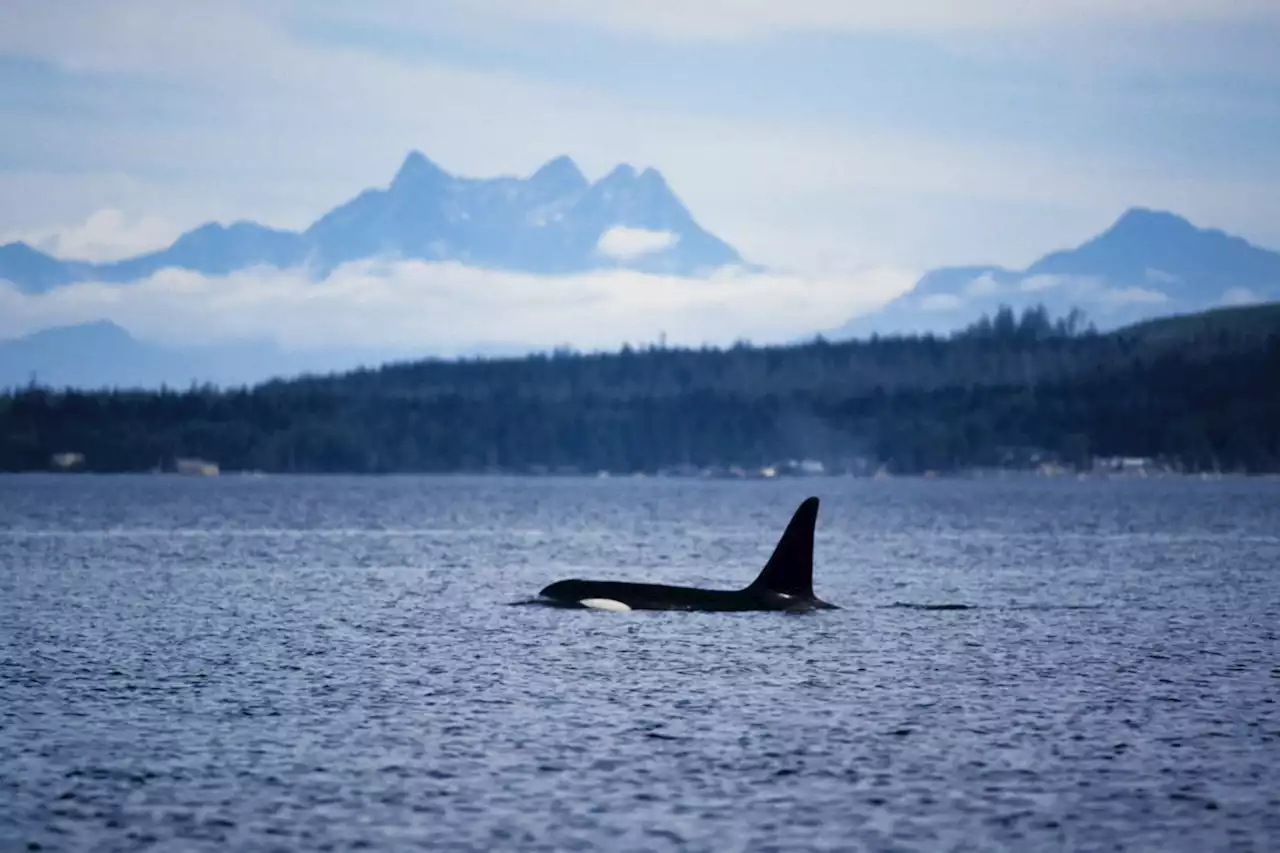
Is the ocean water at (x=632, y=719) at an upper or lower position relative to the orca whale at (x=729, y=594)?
lower

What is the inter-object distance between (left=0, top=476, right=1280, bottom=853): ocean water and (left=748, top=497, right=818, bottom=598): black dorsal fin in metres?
1.41

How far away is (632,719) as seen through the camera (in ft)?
120

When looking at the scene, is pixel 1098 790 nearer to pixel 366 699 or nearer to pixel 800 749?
pixel 800 749

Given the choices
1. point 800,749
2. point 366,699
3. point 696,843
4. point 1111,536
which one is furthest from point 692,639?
point 1111,536

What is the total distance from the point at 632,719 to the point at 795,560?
22.1 metres

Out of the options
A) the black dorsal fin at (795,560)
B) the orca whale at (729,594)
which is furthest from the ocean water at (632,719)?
the black dorsal fin at (795,560)

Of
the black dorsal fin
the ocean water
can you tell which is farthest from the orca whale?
the ocean water

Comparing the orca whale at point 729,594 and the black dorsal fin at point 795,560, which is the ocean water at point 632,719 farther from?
the black dorsal fin at point 795,560

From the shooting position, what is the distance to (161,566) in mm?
91062

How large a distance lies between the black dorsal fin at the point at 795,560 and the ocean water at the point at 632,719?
141 centimetres

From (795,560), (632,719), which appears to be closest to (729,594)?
(795,560)

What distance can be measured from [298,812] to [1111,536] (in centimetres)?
11614

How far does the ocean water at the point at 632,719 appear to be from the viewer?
2683 cm

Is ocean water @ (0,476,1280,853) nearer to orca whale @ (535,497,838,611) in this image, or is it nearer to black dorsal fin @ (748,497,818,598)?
orca whale @ (535,497,838,611)
